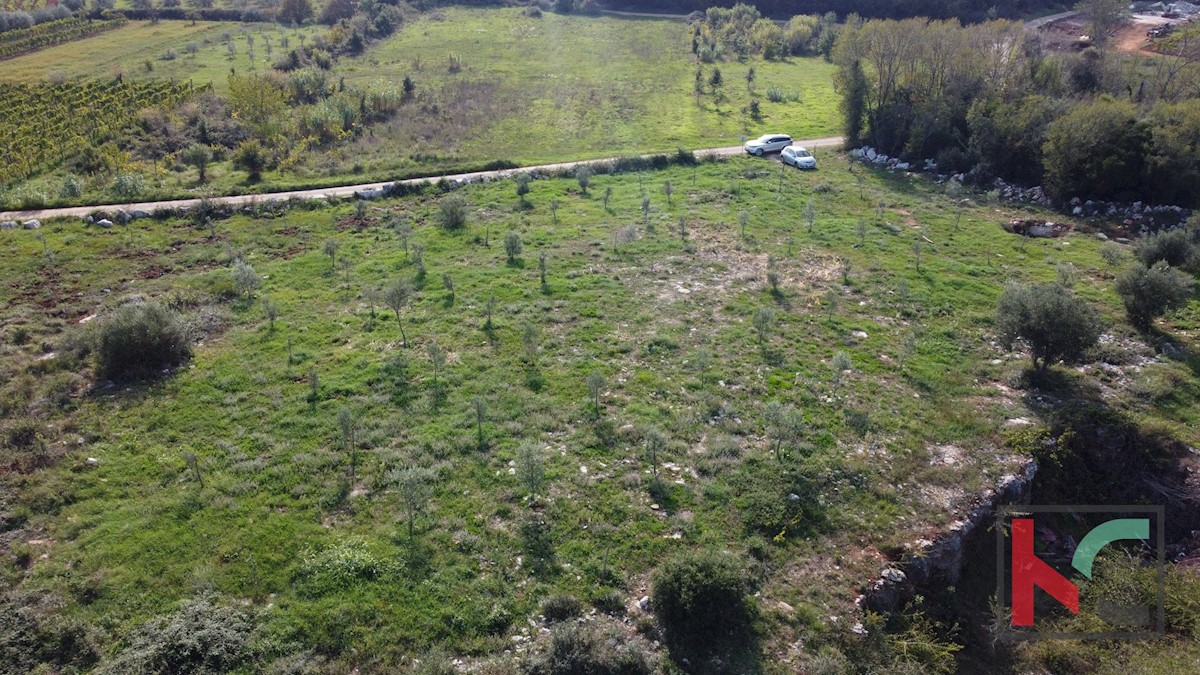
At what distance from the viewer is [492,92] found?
59.3 m

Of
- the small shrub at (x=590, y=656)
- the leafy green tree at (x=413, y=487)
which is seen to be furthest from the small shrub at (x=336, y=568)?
the small shrub at (x=590, y=656)

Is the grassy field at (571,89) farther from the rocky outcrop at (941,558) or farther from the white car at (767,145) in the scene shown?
the rocky outcrop at (941,558)

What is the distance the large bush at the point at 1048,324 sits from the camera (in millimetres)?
20750

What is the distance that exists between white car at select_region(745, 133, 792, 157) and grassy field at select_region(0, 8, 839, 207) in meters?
3.91

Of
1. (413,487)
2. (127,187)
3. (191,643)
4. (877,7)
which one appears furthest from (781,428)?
(877,7)

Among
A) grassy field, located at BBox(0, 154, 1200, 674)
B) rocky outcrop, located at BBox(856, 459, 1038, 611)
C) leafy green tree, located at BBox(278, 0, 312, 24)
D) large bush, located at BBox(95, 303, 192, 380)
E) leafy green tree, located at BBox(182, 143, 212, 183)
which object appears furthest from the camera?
leafy green tree, located at BBox(278, 0, 312, 24)

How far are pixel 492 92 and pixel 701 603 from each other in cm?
5498

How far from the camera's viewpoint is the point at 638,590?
14.4 meters

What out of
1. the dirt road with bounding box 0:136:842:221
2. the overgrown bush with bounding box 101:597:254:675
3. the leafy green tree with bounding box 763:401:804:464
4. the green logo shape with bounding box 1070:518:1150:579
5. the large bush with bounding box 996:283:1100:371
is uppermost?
the dirt road with bounding box 0:136:842:221

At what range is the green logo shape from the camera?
17.1 meters

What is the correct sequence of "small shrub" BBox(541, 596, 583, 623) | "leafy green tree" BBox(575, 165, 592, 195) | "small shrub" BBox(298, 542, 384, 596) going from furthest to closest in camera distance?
1. "leafy green tree" BBox(575, 165, 592, 195)
2. "small shrub" BBox(298, 542, 384, 596)
3. "small shrub" BBox(541, 596, 583, 623)

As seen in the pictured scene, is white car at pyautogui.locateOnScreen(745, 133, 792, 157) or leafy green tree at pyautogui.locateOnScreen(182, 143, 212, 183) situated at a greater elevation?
leafy green tree at pyautogui.locateOnScreen(182, 143, 212, 183)

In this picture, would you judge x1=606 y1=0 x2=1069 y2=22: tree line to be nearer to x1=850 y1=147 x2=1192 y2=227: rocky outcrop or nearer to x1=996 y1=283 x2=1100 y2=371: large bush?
x1=850 y1=147 x2=1192 y2=227: rocky outcrop

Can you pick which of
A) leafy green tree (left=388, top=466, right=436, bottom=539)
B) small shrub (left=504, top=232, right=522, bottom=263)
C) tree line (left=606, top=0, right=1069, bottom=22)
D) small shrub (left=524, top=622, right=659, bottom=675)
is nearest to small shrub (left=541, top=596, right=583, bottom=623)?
small shrub (left=524, top=622, right=659, bottom=675)
